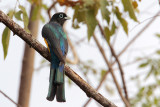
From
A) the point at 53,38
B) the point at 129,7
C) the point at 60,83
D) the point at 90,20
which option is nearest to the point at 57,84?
the point at 60,83

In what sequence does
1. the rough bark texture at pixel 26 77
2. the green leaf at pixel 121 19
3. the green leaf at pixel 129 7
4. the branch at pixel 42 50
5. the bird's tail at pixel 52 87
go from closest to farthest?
the branch at pixel 42 50
the bird's tail at pixel 52 87
the green leaf at pixel 129 7
the green leaf at pixel 121 19
the rough bark texture at pixel 26 77

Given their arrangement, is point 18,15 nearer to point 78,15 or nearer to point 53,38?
point 53,38

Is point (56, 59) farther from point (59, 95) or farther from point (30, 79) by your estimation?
point (30, 79)

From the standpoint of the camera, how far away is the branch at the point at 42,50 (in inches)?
128

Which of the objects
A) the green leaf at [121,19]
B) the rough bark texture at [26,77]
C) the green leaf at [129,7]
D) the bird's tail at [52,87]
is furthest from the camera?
the rough bark texture at [26,77]

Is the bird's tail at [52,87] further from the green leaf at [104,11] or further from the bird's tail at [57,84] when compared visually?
the green leaf at [104,11]

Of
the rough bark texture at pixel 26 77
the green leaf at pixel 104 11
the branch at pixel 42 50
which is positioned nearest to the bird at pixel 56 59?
the branch at pixel 42 50

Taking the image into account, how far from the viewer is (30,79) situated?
236 inches

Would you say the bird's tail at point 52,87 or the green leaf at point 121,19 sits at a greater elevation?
the green leaf at point 121,19

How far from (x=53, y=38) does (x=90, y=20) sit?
1.66ft

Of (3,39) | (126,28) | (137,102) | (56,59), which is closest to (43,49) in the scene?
(56,59)

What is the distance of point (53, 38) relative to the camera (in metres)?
4.06

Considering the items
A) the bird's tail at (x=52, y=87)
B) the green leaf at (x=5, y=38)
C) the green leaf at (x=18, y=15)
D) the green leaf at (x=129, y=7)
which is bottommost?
the bird's tail at (x=52, y=87)

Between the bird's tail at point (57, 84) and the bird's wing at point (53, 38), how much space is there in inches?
6.2
